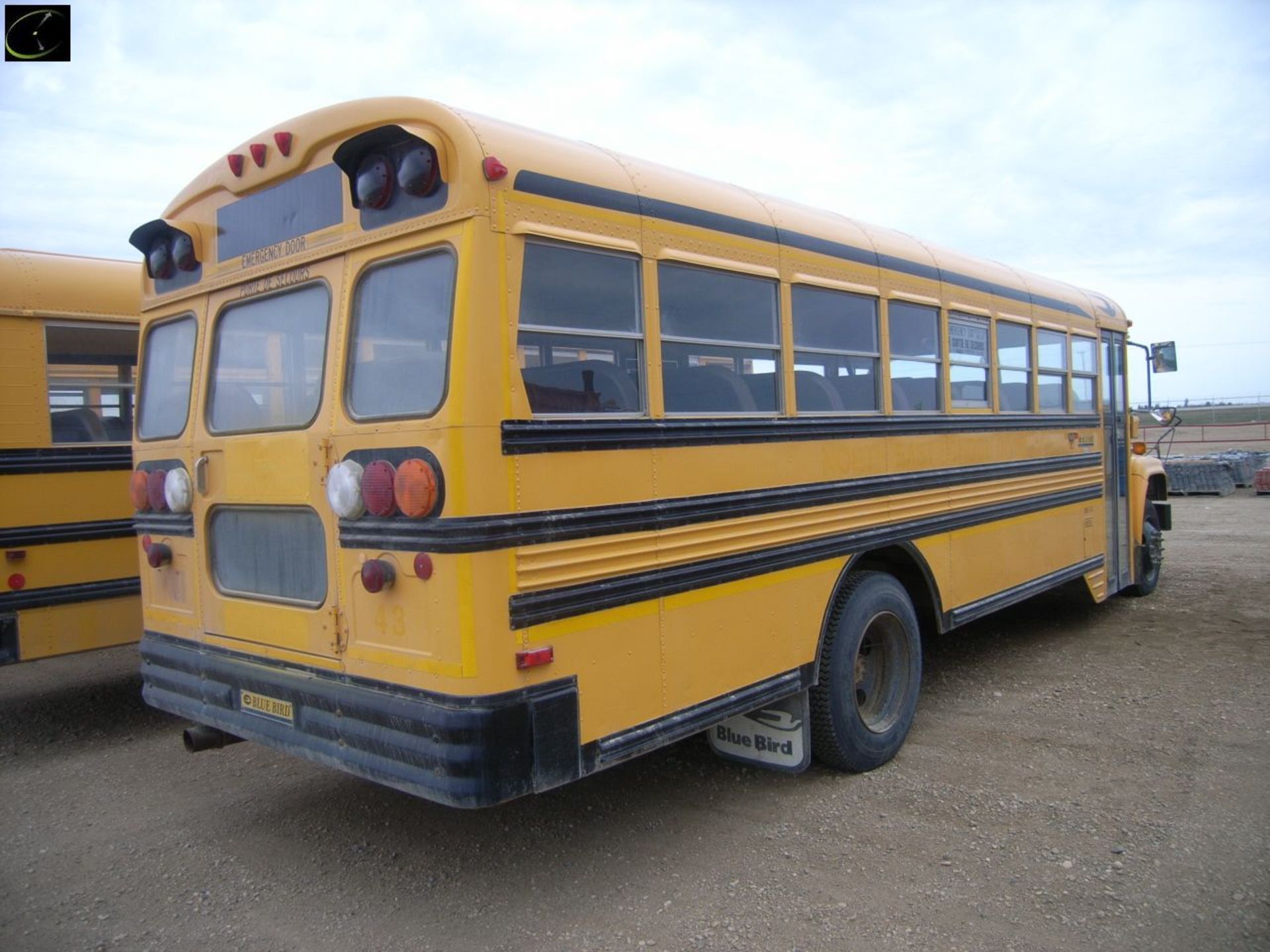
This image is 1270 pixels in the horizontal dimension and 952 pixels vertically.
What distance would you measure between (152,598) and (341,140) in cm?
227

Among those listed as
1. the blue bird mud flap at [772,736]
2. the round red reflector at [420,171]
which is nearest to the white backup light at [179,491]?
the round red reflector at [420,171]

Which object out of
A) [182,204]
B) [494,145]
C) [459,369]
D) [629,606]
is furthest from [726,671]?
[182,204]

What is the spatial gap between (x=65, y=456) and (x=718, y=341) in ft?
13.1

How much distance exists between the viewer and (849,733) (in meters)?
4.57

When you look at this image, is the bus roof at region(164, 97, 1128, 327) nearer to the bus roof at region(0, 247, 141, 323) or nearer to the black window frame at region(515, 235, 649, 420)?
the black window frame at region(515, 235, 649, 420)

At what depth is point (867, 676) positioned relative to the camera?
505cm

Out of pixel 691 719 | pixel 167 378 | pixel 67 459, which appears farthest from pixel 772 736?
pixel 67 459

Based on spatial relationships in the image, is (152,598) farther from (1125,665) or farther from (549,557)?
(1125,665)

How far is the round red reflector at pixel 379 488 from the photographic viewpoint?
3.19 metres

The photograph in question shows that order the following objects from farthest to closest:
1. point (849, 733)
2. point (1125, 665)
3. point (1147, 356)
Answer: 1. point (1147, 356)
2. point (1125, 665)
3. point (849, 733)

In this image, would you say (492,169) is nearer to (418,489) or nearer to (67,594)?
(418,489)

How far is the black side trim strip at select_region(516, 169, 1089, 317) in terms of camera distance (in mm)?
3287

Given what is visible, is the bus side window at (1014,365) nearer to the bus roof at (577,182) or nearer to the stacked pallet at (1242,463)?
the bus roof at (577,182)

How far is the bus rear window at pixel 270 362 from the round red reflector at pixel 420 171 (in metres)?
0.61
